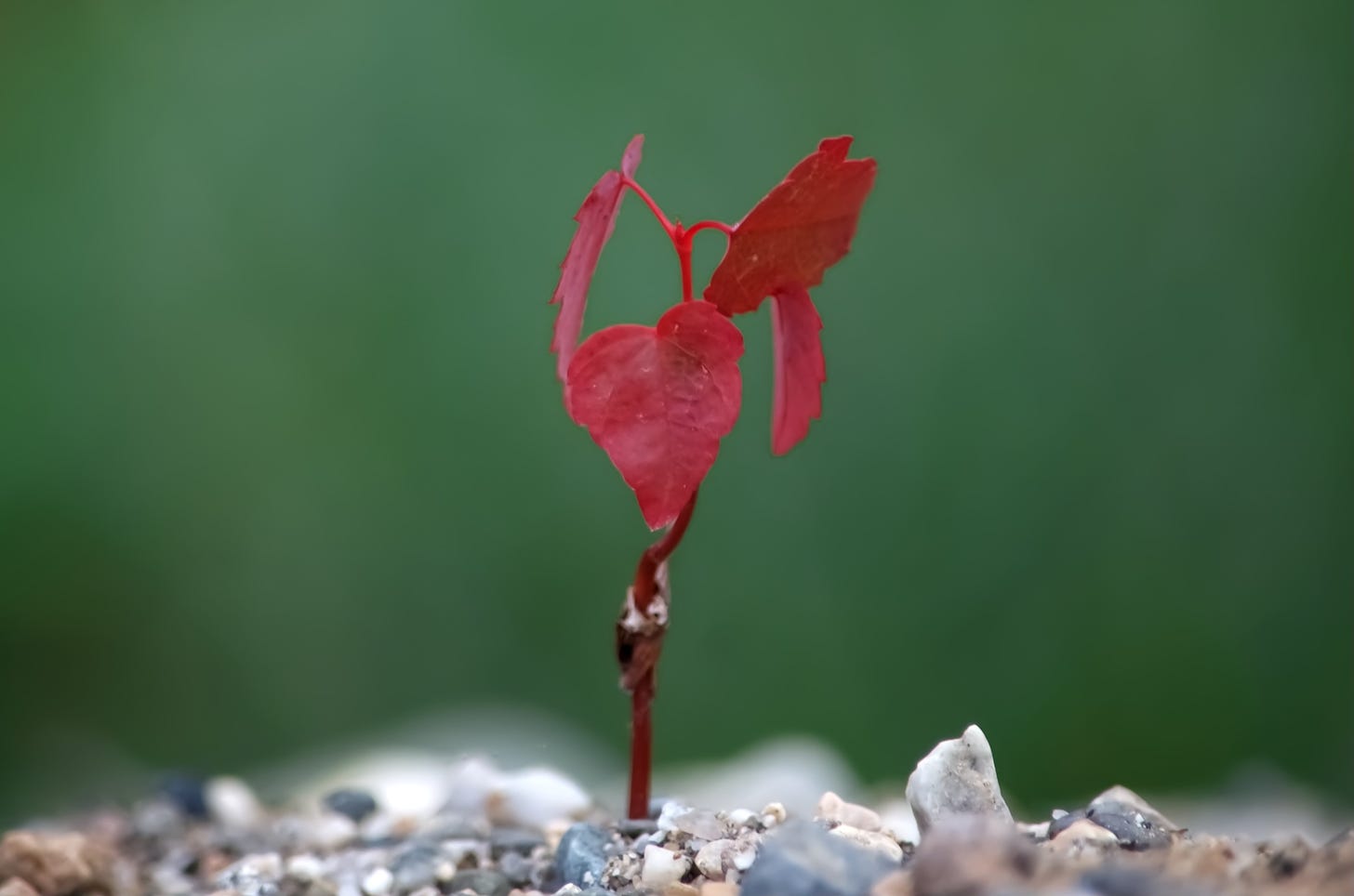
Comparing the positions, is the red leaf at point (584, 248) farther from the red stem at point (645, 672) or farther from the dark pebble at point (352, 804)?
the dark pebble at point (352, 804)

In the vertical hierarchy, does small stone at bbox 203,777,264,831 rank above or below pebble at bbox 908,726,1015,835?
above

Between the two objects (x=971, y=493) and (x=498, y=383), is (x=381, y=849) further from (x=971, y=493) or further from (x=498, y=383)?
(x=971, y=493)

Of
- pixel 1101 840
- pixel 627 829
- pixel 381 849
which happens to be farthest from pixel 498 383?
pixel 1101 840

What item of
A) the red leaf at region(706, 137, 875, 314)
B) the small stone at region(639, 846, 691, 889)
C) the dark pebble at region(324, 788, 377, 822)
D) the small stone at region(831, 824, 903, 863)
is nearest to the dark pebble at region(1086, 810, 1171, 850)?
the small stone at region(831, 824, 903, 863)

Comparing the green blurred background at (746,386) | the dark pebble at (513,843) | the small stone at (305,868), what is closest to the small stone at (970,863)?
the dark pebble at (513,843)

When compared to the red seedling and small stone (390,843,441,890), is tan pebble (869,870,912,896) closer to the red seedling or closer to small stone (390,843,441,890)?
the red seedling

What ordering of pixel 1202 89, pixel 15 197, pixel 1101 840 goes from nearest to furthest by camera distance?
pixel 1101 840 < pixel 15 197 < pixel 1202 89
